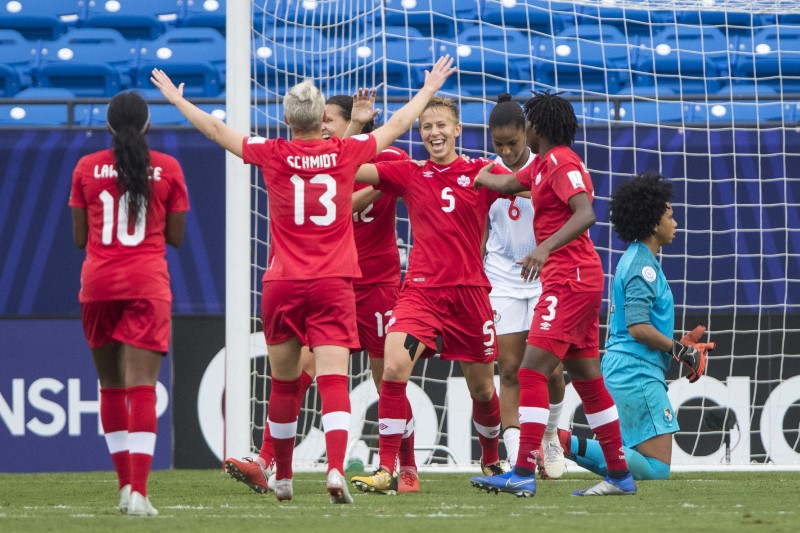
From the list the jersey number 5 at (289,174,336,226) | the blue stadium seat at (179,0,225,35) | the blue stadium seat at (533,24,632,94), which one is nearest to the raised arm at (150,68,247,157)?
the jersey number 5 at (289,174,336,226)

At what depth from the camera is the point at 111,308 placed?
15.4 ft

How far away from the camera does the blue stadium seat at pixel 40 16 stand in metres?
12.5

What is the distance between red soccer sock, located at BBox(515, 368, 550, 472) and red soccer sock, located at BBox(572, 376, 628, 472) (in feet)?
0.97

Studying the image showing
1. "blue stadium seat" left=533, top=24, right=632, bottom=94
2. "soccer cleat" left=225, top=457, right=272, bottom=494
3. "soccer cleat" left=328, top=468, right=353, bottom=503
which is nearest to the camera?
"soccer cleat" left=328, top=468, right=353, bottom=503

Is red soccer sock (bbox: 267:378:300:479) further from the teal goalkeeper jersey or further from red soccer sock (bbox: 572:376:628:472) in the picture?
the teal goalkeeper jersey

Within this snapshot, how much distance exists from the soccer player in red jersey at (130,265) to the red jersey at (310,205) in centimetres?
52

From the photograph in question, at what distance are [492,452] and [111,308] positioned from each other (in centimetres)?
259

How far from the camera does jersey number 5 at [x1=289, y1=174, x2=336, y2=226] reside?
5.15m

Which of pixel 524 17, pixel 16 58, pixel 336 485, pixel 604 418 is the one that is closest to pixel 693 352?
pixel 604 418

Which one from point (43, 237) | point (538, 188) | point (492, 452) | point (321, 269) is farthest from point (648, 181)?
point (43, 237)

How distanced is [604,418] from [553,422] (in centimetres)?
152

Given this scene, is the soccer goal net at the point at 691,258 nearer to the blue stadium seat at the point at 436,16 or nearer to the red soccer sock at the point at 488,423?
the red soccer sock at the point at 488,423

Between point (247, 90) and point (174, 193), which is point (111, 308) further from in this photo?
point (247, 90)

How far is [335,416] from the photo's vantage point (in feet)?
16.5
